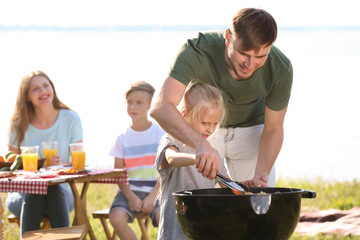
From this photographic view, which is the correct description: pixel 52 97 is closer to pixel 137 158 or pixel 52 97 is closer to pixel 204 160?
pixel 137 158

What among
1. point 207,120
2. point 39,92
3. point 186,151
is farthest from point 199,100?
point 39,92

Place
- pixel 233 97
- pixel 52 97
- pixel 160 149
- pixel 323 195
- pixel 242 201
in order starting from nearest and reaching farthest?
1. pixel 242 201
2. pixel 160 149
3. pixel 233 97
4. pixel 52 97
5. pixel 323 195

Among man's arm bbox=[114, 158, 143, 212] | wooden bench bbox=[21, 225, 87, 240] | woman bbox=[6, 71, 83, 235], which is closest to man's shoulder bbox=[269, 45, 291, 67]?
wooden bench bbox=[21, 225, 87, 240]

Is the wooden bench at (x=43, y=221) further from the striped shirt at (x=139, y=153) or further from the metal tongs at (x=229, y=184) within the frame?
the metal tongs at (x=229, y=184)

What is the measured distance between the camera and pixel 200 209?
8.41 ft

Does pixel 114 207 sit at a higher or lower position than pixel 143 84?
lower

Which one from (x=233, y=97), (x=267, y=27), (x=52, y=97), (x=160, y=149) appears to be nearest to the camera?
(x=267, y=27)

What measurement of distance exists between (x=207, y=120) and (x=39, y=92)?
2456 millimetres

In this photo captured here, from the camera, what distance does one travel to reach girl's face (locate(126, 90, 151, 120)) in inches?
199

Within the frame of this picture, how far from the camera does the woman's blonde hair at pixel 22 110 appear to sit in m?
5.27

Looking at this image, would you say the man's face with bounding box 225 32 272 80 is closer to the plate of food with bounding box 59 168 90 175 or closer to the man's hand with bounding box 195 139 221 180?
the man's hand with bounding box 195 139 221 180

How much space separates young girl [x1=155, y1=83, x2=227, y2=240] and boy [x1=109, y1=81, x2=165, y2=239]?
1527 millimetres

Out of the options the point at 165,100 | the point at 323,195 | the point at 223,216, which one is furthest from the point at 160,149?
the point at 323,195

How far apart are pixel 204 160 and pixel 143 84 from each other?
252 cm
